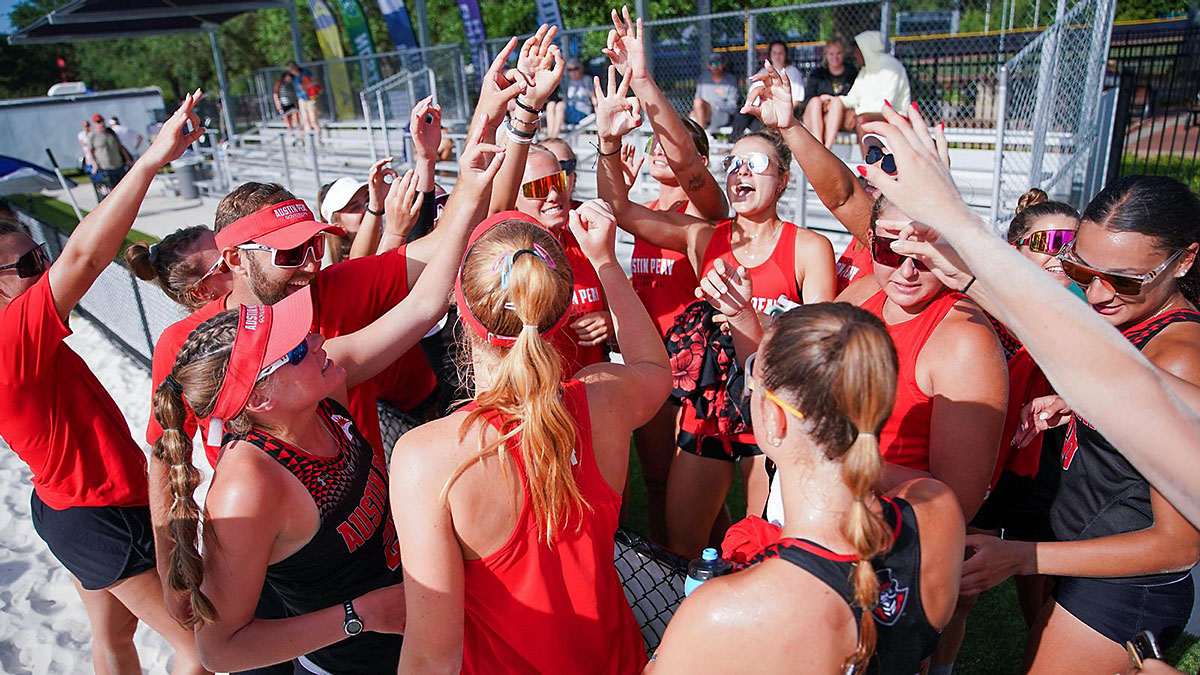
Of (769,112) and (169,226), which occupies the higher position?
(769,112)

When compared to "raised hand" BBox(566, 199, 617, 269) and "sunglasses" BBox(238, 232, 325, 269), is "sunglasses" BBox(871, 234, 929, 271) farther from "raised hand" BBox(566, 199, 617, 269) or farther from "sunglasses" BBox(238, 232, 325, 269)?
"sunglasses" BBox(238, 232, 325, 269)

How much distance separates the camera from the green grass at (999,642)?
320cm

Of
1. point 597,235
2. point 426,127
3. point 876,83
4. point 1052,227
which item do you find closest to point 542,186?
point 426,127

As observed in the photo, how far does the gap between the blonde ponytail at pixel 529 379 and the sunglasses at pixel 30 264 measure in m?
2.10

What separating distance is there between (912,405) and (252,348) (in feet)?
6.13

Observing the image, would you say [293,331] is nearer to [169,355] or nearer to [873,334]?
[169,355]

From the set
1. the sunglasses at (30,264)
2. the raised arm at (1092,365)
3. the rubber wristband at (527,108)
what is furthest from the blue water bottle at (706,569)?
the sunglasses at (30,264)

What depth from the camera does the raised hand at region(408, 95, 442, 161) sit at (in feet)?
10.2

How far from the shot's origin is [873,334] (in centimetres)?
143

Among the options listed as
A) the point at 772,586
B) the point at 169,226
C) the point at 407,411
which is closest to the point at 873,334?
the point at 772,586

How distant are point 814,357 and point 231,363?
145cm

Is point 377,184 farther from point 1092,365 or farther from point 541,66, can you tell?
point 1092,365

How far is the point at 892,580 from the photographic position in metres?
1.42

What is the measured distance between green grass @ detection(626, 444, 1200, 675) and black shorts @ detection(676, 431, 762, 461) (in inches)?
51.0
